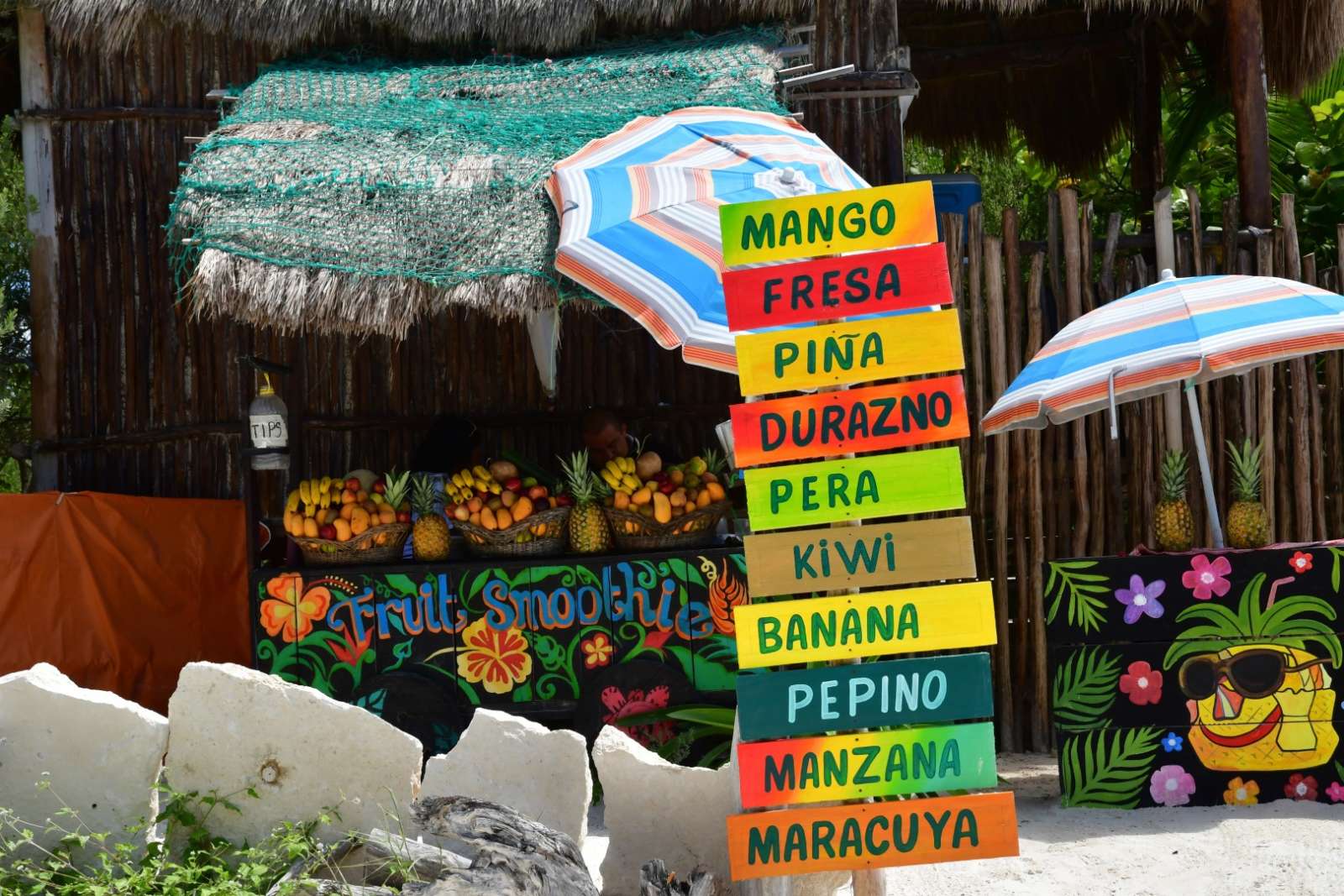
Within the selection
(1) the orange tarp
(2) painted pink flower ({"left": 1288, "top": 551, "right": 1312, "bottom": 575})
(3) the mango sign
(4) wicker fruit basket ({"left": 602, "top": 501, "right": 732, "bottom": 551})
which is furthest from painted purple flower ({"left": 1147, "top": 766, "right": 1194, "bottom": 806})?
(1) the orange tarp

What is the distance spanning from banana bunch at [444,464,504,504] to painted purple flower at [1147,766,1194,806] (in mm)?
2813

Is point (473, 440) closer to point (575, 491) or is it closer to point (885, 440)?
point (575, 491)

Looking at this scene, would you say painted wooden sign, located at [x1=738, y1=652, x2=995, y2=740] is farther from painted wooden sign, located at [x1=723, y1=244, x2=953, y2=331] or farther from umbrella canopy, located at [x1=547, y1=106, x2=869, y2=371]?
umbrella canopy, located at [x1=547, y1=106, x2=869, y2=371]

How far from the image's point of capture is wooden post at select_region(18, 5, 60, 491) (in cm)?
739

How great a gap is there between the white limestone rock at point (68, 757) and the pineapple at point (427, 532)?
1.74 metres

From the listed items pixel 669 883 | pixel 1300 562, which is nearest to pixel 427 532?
pixel 669 883

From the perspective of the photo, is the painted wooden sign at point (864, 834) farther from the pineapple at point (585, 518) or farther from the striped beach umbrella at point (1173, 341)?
the pineapple at point (585, 518)

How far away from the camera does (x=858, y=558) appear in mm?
3766

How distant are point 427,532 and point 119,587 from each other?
2.14m

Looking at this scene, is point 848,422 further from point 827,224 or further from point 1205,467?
point 1205,467

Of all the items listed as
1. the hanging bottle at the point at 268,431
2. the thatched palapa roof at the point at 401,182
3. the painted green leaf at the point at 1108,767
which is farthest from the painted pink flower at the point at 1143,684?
the hanging bottle at the point at 268,431

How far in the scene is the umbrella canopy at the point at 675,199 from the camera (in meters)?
5.22

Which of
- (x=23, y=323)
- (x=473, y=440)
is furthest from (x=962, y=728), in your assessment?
(x=23, y=323)

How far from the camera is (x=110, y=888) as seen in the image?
397cm
